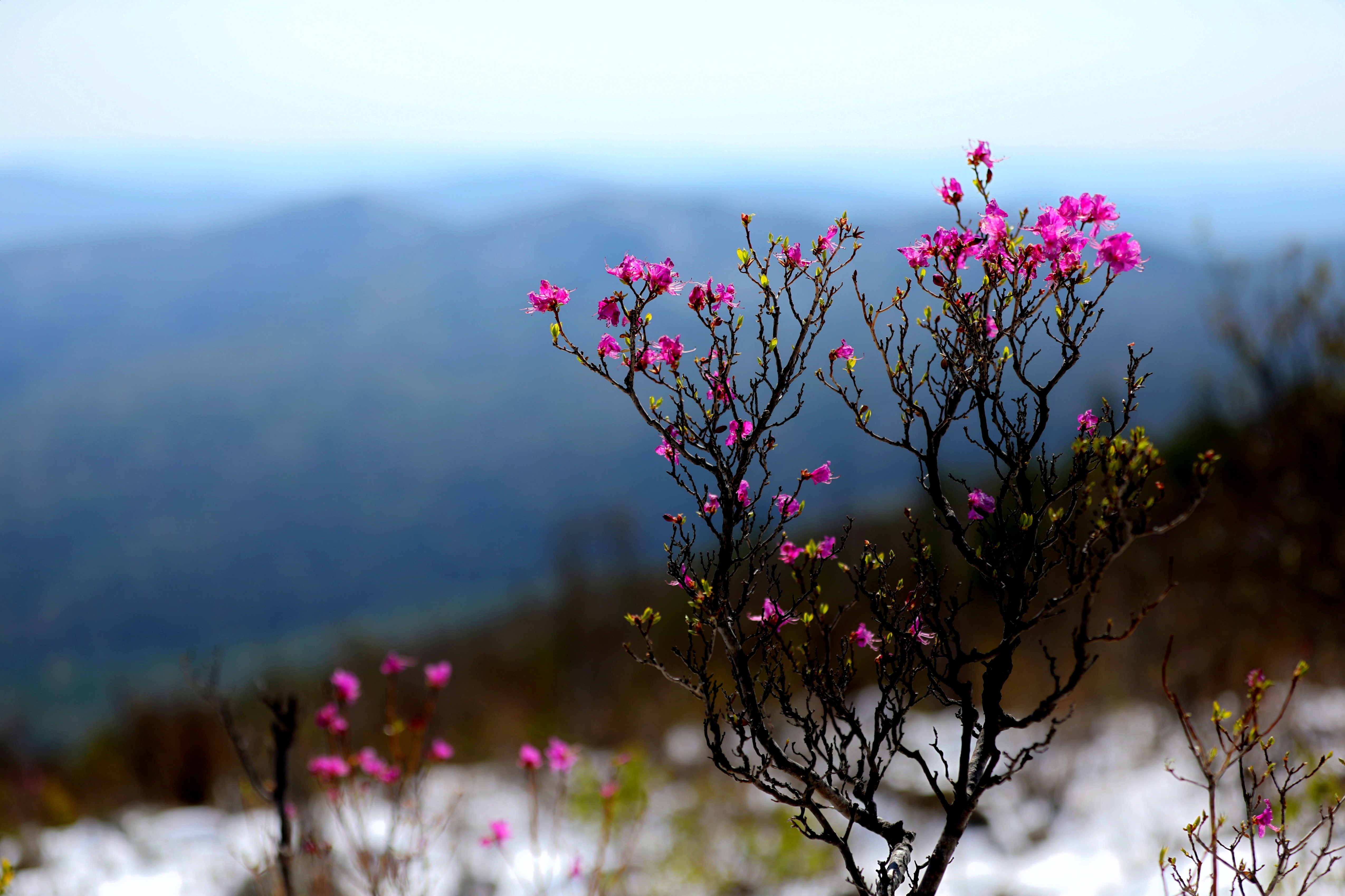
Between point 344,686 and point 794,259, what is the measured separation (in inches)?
111

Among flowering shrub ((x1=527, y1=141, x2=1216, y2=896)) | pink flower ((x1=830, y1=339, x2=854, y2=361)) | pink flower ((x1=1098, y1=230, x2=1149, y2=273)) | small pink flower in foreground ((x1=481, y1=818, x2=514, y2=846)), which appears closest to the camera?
pink flower ((x1=1098, y1=230, x2=1149, y2=273))

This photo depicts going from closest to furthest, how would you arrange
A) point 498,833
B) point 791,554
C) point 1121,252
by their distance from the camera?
point 1121,252 < point 791,554 < point 498,833

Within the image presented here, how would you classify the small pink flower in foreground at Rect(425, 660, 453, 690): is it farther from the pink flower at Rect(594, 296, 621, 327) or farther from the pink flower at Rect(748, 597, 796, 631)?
the pink flower at Rect(594, 296, 621, 327)

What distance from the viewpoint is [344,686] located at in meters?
3.98

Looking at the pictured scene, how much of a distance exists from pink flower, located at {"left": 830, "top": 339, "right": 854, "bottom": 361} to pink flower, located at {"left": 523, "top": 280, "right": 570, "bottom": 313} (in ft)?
2.81

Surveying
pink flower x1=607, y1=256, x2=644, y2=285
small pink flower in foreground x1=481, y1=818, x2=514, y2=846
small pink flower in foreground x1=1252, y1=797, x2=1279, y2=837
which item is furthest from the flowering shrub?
small pink flower in foreground x1=481, y1=818, x2=514, y2=846

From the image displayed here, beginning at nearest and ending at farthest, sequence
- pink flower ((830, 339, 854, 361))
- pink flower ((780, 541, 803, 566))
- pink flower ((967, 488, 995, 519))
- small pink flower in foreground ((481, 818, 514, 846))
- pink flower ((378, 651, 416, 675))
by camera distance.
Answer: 1. pink flower ((967, 488, 995, 519))
2. pink flower ((830, 339, 854, 361))
3. pink flower ((780, 541, 803, 566))
4. pink flower ((378, 651, 416, 675))
5. small pink flower in foreground ((481, 818, 514, 846))

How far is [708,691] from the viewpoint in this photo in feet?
8.87

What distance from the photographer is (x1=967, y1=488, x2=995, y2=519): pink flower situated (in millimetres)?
2631

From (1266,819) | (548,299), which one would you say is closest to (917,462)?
(548,299)

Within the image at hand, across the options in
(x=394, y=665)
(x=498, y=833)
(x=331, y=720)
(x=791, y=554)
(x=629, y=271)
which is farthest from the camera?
(x=498, y=833)

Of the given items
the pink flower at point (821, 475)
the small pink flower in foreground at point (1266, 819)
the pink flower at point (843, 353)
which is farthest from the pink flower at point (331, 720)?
the small pink flower in foreground at point (1266, 819)

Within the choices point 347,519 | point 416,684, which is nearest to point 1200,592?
point 416,684

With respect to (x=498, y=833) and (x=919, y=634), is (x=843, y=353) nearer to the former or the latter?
(x=919, y=634)
